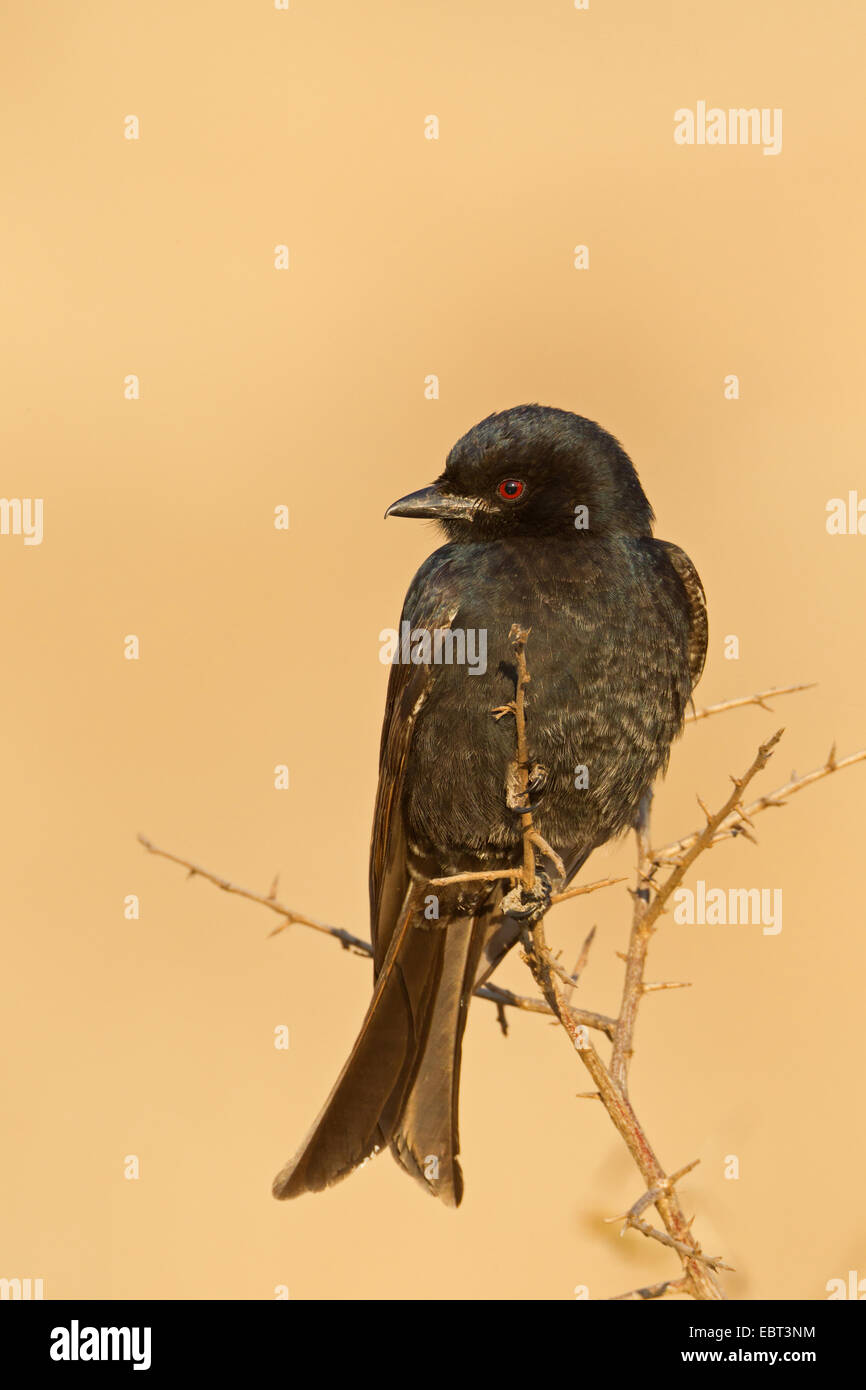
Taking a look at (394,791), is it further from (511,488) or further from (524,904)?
(511,488)

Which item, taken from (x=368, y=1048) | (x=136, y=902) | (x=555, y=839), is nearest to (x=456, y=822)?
(x=555, y=839)

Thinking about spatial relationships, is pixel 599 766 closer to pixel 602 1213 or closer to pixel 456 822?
pixel 456 822

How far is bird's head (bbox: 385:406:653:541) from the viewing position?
435 cm

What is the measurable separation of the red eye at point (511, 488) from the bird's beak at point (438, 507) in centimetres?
10

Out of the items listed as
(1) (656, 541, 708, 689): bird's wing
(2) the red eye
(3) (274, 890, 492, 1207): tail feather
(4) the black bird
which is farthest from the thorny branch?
(2) the red eye

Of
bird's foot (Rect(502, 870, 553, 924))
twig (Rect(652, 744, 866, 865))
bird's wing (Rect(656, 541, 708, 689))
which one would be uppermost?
bird's wing (Rect(656, 541, 708, 689))

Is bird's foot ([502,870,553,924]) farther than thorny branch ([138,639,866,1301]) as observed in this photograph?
Yes

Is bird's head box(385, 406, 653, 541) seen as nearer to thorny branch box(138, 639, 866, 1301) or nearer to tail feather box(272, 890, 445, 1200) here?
thorny branch box(138, 639, 866, 1301)

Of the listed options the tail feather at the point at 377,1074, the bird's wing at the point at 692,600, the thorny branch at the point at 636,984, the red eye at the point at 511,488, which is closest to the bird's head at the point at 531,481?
the red eye at the point at 511,488

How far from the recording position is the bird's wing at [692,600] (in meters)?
4.47

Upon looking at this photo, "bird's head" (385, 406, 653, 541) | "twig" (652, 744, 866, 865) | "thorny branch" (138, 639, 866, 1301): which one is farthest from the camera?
"bird's head" (385, 406, 653, 541)

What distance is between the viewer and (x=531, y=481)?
4.38 meters

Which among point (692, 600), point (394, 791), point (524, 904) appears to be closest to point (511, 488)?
point (692, 600)

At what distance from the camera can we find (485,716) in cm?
403
